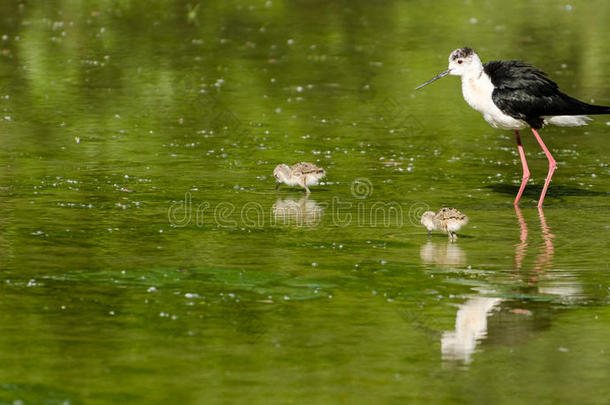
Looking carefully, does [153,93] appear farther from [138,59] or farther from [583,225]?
[583,225]

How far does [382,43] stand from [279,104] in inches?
336

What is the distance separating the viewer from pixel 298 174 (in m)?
14.9

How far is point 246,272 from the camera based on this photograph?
1095 cm

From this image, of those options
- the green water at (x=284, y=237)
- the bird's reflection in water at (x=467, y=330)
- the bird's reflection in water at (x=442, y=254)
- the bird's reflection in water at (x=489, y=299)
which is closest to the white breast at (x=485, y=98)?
the green water at (x=284, y=237)

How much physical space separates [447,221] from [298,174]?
9.95 ft

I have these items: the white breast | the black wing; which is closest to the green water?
the white breast

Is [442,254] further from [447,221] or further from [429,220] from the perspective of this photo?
[429,220]

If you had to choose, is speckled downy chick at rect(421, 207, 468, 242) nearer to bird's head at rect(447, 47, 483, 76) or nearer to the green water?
the green water

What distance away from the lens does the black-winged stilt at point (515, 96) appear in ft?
48.2

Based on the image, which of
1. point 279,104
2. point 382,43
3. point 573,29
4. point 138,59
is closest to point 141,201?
point 279,104

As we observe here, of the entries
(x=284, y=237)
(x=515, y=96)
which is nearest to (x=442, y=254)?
(x=284, y=237)

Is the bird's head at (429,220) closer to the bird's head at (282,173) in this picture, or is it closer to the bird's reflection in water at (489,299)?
the bird's reflection in water at (489,299)

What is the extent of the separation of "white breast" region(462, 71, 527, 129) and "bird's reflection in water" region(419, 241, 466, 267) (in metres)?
3.03

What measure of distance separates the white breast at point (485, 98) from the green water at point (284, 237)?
1.00 metres
